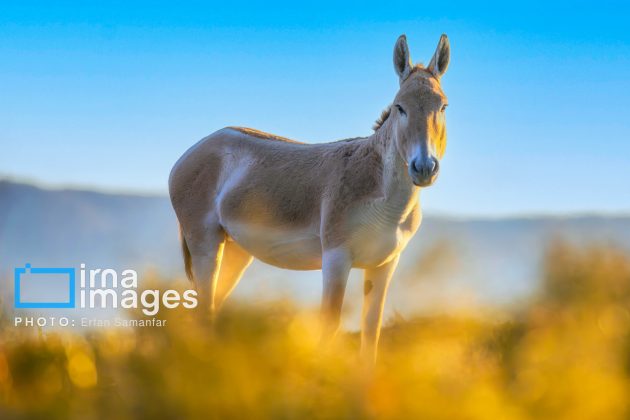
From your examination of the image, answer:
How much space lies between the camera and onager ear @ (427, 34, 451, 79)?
6574 millimetres

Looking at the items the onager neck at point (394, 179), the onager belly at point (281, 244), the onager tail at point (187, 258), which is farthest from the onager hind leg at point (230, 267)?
the onager neck at point (394, 179)

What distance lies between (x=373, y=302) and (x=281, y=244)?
104 cm

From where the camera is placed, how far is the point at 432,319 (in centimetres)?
254

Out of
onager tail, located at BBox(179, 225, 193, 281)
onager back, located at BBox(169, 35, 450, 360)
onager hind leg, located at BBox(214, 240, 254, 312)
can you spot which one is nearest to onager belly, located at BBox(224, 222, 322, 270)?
onager back, located at BBox(169, 35, 450, 360)

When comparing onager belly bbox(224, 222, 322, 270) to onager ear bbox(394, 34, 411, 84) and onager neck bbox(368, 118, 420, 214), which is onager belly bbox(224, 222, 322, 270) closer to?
onager neck bbox(368, 118, 420, 214)

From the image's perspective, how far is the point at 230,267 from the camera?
866cm

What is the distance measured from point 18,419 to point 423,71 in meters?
5.08

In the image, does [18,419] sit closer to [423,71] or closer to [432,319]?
[432,319]

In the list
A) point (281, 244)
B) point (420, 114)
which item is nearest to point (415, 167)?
point (420, 114)

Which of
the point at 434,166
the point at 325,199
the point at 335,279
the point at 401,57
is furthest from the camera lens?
the point at 325,199

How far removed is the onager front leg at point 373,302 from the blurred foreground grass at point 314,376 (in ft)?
14.5

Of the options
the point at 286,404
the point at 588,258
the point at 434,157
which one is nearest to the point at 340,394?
the point at 286,404

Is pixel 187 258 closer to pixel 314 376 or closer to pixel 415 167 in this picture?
pixel 415 167

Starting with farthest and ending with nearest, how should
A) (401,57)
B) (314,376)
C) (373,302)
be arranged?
1. (373,302)
2. (401,57)
3. (314,376)
